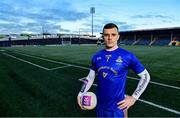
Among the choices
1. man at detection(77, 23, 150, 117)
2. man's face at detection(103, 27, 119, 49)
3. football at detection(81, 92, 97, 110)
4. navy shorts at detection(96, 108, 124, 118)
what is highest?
man's face at detection(103, 27, 119, 49)

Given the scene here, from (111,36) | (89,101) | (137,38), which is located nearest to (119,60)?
(111,36)

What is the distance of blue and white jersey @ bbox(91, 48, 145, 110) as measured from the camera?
464cm

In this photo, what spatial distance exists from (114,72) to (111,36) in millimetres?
555

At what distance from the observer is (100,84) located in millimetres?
4832

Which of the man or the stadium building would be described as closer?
the man

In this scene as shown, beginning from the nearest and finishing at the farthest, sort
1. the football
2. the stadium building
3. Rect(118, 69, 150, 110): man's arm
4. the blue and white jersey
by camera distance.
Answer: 1. Rect(118, 69, 150, 110): man's arm
2. the blue and white jersey
3. the football
4. the stadium building

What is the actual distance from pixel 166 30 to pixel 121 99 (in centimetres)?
9732

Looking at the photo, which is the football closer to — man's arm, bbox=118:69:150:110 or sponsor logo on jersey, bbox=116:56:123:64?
man's arm, bbox=118:69:150:110

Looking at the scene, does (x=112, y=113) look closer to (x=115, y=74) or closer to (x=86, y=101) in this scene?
(x=86, y=101)

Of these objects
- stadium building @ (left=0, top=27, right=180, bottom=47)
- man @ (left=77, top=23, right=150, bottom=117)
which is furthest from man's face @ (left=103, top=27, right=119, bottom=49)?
stadium building @ (left=0, top=27, right=180, bottom=47)

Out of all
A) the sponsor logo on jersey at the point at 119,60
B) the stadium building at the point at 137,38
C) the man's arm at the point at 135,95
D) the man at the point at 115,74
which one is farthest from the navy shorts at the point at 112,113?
the stadium building at the point at 137,38

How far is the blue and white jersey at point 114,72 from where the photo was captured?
15.2 feet

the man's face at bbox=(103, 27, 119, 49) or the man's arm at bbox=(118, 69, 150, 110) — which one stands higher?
the man's face at bbox=(103, 27, 119, 49)

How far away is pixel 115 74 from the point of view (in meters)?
4.66
